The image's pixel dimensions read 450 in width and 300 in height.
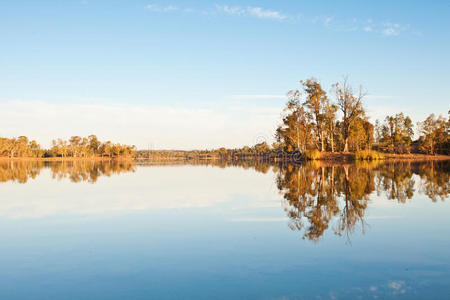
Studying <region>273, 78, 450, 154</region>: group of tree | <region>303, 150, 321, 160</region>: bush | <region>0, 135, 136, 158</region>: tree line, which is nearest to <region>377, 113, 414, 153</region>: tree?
<region>273, 78, 450, 154</region>: group of tree

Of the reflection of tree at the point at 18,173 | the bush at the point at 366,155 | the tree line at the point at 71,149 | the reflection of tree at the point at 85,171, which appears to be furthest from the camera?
the tree line at the point at 71,149

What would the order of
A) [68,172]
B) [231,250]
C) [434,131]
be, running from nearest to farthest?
[231,250], [68,172], [434,131]

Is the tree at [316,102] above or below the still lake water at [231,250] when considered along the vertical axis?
above

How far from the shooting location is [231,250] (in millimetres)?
6223

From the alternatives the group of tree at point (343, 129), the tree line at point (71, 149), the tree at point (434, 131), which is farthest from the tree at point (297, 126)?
the tree line at point (71, 149)

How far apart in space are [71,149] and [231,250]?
473ft

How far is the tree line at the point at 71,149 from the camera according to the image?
124 m

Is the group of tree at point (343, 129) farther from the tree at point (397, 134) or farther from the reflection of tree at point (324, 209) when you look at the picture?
the reflection of tree at point (324, 209)

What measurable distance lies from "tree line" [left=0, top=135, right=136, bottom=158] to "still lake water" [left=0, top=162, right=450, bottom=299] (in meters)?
132

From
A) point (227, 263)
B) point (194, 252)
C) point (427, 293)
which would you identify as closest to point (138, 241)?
point (194, 252)

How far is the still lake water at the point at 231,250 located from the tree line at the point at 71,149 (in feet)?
432

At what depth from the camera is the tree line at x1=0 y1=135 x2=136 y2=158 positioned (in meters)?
124

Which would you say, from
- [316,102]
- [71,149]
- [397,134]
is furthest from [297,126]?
[71,149]

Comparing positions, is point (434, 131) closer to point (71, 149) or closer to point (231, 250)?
point (231, 250)
